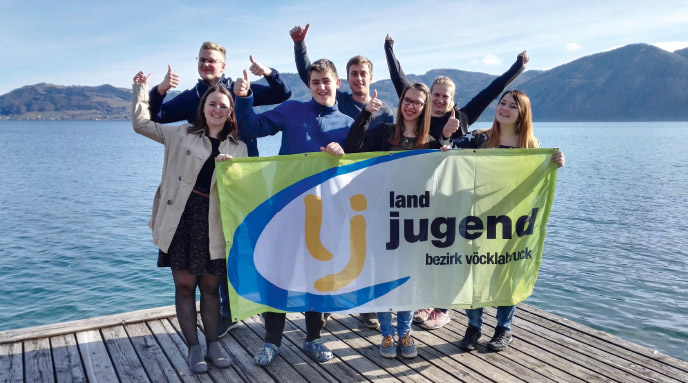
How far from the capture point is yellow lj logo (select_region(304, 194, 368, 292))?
13.7 ft

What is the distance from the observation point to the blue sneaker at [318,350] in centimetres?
432

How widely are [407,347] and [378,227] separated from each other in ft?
3.65

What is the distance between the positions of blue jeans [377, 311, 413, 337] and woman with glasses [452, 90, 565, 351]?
60 centimetres

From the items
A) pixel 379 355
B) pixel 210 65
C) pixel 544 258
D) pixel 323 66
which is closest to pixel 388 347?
pixel 379 355

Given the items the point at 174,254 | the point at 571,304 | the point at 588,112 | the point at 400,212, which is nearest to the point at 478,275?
the point at 400,212

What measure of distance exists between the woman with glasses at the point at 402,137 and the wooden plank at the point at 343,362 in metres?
0.23

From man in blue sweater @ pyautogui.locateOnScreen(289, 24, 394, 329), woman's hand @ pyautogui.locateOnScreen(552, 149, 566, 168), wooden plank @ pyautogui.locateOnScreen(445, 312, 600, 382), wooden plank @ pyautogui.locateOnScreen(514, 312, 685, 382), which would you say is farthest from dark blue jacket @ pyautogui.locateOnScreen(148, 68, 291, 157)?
wooden plank @ pyautogui.locateOnScreen(514, 312, 685, 382)

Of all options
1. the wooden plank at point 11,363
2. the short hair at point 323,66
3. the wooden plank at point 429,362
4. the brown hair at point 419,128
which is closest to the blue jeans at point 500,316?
the wooden plank at point 429,362

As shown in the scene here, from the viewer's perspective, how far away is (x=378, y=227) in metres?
4.22

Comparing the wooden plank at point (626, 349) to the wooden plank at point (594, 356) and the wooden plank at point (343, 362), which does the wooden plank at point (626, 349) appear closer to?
the wooden plank at point (594, 356)

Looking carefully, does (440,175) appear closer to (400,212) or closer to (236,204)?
(400,212)

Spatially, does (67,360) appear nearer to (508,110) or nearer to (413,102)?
(413,102)

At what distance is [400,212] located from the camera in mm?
4227

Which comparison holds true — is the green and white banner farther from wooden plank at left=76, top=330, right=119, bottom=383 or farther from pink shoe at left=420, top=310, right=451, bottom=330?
wooden plank at left=76, top=330, right=119, bottom=383
